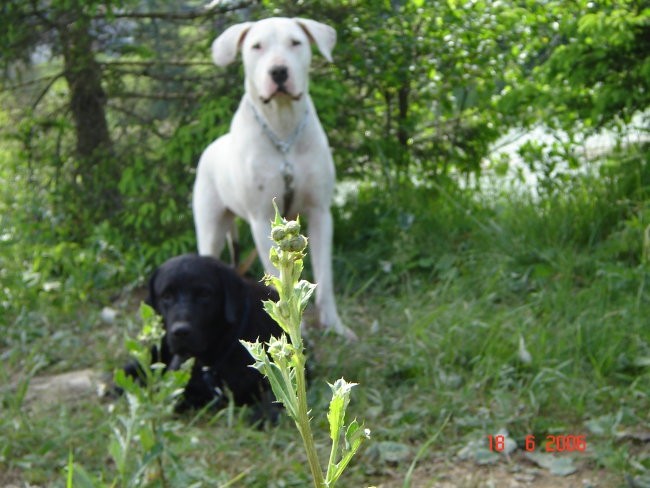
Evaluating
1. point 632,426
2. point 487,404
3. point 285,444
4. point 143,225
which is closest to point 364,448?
point 285,444

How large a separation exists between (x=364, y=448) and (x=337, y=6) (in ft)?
11.7

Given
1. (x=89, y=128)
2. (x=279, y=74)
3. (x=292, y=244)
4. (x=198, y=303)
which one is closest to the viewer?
(x=292, y=244)

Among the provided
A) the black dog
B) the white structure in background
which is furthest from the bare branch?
the black dog

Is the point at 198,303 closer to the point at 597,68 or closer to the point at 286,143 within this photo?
the point at 286,143

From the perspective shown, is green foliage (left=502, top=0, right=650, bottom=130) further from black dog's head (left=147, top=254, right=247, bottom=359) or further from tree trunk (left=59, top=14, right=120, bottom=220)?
tree trunk (left=59, top=14, right=120, bottom=220)

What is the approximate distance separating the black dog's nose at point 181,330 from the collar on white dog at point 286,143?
106 centimetres

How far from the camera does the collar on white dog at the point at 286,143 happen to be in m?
4.43

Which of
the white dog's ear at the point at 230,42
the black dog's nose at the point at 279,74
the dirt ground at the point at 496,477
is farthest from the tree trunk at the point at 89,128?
the dirt ground at the point at 496,477

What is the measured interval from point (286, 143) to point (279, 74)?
361mm

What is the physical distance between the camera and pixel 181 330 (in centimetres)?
361

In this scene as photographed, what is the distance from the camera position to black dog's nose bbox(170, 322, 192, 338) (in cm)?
362
